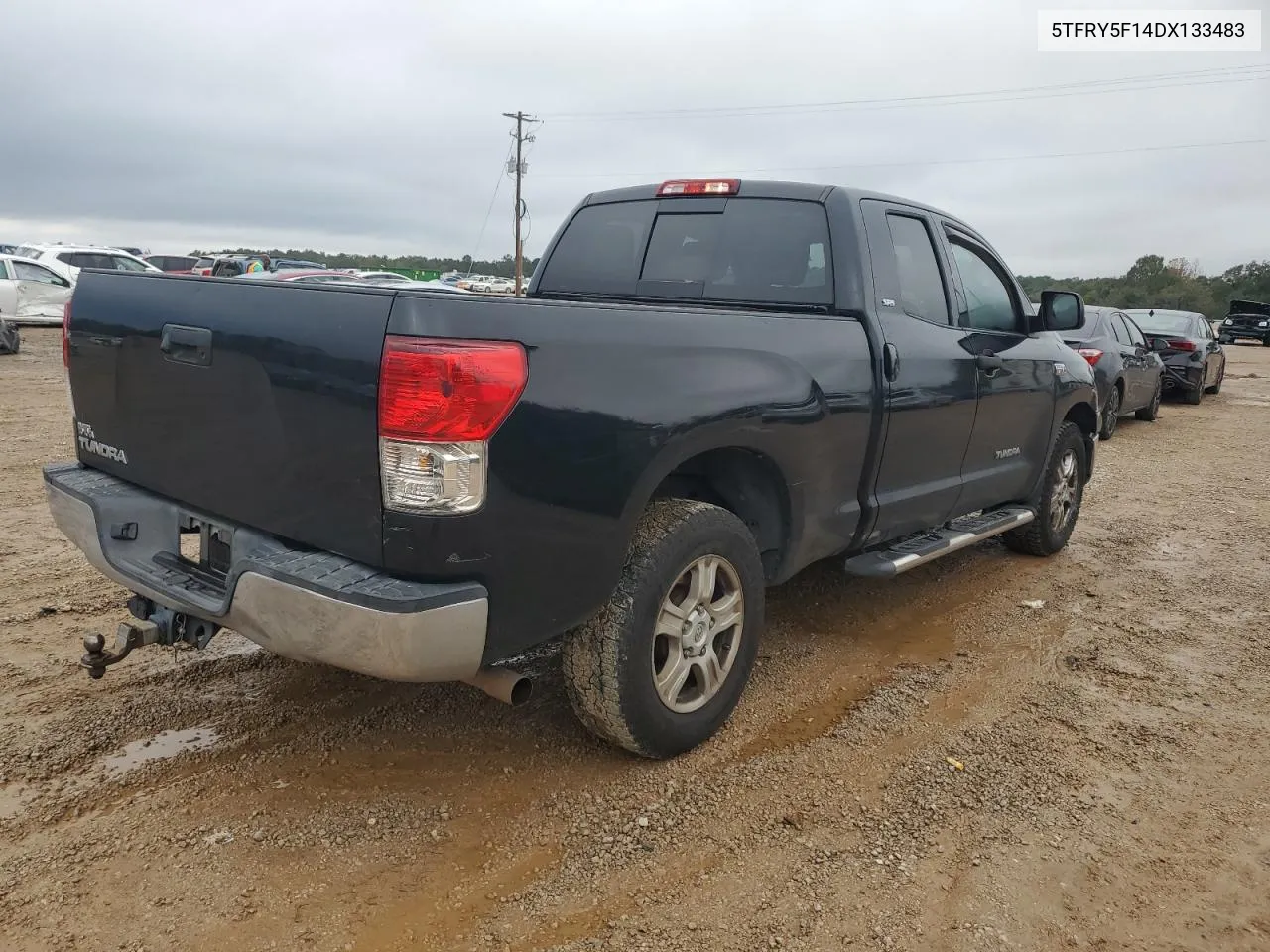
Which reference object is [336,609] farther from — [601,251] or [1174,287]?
[1174,287]

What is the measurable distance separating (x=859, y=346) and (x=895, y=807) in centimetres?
171

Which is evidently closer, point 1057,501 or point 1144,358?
point 1057,501

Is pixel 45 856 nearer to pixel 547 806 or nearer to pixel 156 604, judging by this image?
pixel 156 604

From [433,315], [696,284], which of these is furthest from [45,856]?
[696,284]

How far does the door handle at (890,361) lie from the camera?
3.81 m

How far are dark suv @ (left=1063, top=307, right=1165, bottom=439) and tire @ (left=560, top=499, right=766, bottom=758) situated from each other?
8.60 meters

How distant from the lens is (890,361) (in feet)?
12.6

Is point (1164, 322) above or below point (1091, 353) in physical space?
above

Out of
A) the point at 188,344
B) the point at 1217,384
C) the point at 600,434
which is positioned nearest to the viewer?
the point at 600,434

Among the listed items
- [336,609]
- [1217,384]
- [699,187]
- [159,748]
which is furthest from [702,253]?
[1217,384]

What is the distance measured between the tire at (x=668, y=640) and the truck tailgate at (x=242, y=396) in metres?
0.80

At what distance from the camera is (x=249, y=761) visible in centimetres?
313

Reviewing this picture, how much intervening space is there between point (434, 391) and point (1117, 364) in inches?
445

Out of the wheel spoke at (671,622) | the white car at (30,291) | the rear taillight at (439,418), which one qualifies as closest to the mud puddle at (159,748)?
the rear taillight at (439,418)
